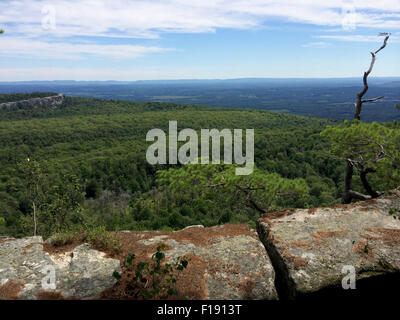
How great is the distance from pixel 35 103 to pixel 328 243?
395 feet

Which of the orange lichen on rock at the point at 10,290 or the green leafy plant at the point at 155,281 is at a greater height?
the green leafy plant at the point at 155,281

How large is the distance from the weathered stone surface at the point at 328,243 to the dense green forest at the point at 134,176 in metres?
1.19

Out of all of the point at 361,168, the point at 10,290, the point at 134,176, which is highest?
the point at 361,168

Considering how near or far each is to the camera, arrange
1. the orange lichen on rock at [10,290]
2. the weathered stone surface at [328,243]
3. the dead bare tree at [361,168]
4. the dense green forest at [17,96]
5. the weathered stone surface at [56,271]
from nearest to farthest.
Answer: the orange lichen on rock at [10,290]
the weathered stone surface at [56,271]
the weathered stone surface at [328,243]
the dead bare tree at [361,168]
the dense green forest at [17,96]

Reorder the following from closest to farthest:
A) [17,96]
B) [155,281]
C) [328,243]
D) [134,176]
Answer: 1. [155,281]
2. [328,243]
3. [134,176]
4. [17,96]

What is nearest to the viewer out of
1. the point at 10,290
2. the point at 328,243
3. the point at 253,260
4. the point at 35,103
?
the point at 10,290

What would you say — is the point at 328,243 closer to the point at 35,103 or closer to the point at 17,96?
the point at 35,103

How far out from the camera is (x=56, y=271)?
233 inches

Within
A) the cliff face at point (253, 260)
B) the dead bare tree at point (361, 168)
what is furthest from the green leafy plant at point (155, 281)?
the dead bare tree at point (361, 168)

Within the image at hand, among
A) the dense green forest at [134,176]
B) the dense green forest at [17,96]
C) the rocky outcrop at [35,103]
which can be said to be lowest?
the dense green forest at [134,176]

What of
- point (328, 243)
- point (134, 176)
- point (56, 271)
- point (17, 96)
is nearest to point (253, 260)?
point (328, 243)

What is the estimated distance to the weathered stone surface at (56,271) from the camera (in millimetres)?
5359

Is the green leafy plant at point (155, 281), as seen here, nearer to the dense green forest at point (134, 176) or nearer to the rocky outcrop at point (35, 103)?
the dense green forest at point (134, 176)

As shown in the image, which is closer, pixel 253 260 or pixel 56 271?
pixel 56 271
